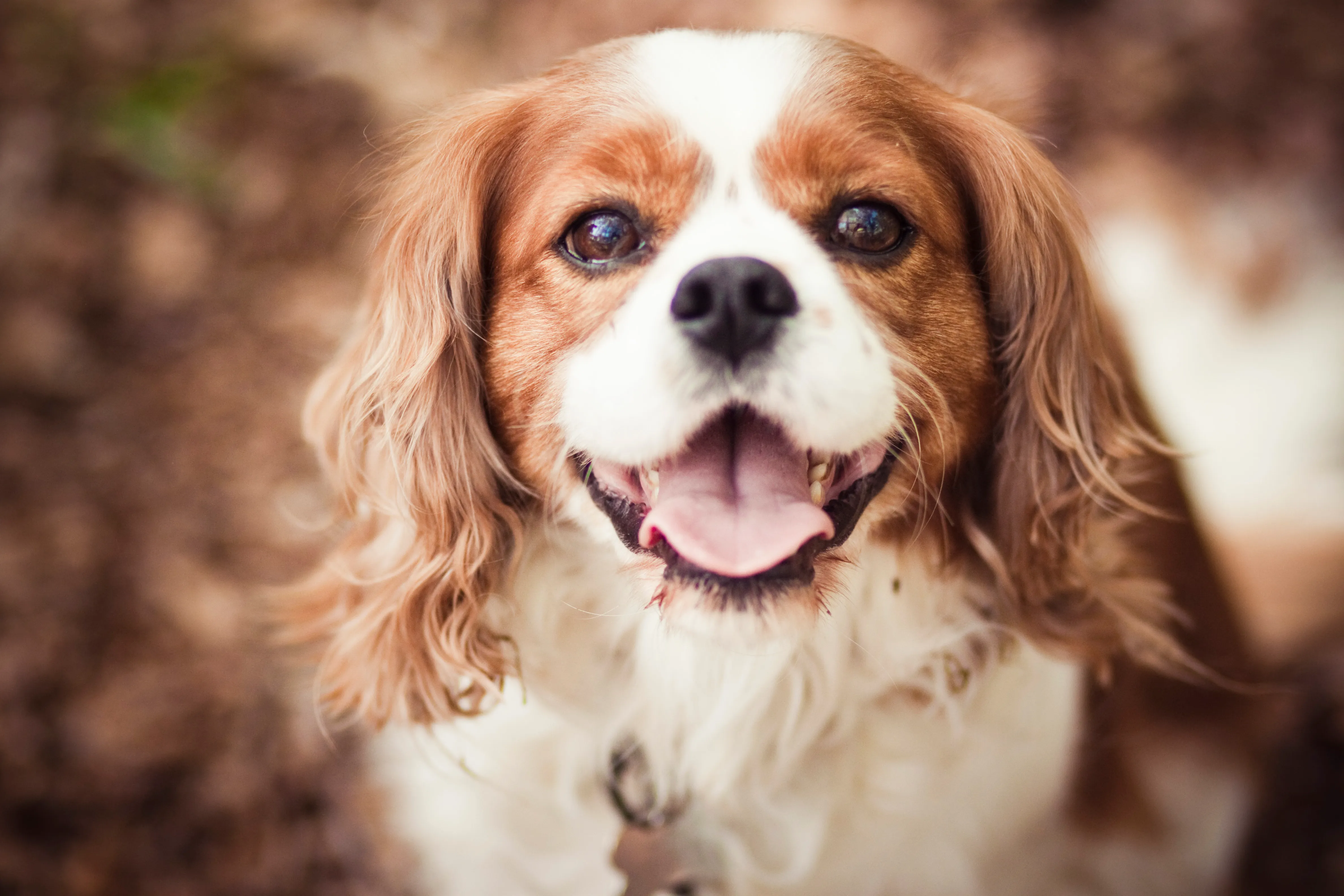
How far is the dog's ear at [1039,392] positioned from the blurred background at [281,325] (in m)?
0.37

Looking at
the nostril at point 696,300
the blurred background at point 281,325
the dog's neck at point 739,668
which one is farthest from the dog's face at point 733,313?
the blurred background at point 281,325

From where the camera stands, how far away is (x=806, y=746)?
1891 mm

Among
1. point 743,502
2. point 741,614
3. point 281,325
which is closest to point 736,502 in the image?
point 743,502

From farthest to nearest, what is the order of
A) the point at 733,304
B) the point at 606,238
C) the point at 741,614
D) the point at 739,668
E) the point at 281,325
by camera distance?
the point at 281,325, the point at 739,668, the point at 606,238, the point at 741,614, the point at 733,304

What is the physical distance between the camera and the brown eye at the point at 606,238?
158 cm

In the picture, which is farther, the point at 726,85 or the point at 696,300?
the point at 726,85

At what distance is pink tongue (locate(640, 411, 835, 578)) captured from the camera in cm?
146

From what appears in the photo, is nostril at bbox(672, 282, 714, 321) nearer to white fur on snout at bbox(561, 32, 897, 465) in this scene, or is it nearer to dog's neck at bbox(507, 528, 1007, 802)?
white fur on snout at bbox(561, 32, 897, 465)

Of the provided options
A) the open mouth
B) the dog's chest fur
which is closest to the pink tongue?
the open mouth

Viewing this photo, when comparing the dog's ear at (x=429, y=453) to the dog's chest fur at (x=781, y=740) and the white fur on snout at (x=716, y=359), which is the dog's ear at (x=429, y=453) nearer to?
the dog's chest fur at (x=781, y=740)

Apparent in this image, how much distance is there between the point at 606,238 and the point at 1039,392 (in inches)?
31.5

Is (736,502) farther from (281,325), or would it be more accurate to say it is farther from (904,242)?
(281,325)

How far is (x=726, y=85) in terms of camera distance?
155 cm

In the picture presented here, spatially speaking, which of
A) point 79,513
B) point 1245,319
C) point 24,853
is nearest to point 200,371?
point 79,513
